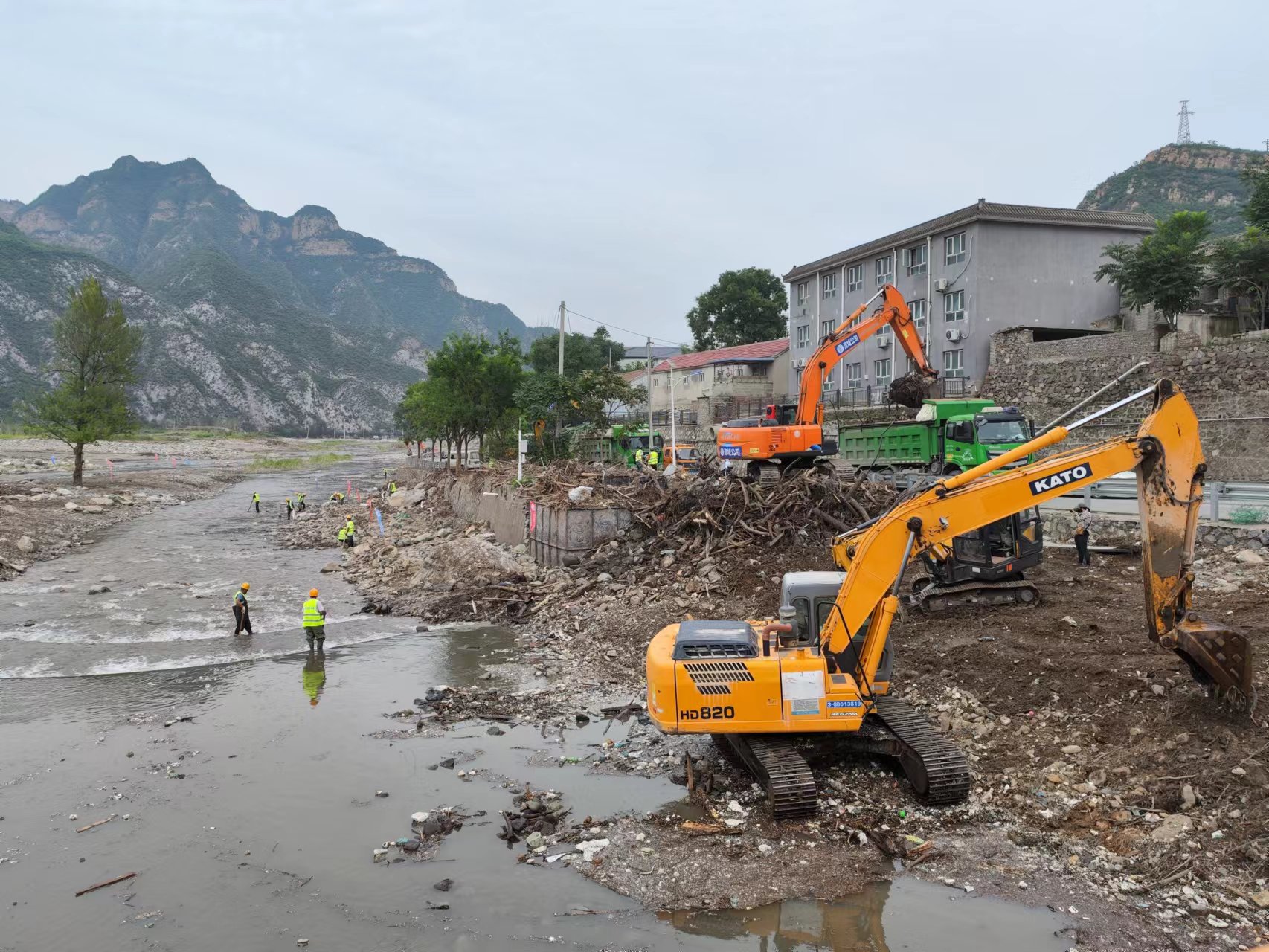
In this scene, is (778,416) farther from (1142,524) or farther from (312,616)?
(1142,524)

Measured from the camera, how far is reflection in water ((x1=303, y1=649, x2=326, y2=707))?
43.9ft

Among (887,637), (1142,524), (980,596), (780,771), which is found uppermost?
(1142,524)

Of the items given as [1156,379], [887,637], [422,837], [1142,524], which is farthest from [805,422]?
[422,837]

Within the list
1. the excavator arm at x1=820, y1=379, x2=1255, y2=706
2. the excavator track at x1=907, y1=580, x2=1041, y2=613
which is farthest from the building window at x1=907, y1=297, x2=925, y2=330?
the excavator arm at x1=820, y1=379, x2=1255, y2=706

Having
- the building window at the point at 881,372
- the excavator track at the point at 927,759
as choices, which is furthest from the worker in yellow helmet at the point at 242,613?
the building window at the point at 881,372

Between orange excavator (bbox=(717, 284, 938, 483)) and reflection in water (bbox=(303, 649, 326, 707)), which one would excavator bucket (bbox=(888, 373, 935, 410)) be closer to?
orange excavator (bbox=(717, 284, 938, 483))

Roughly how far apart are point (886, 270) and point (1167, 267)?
1256 cm

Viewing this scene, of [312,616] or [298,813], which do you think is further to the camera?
[312,616]

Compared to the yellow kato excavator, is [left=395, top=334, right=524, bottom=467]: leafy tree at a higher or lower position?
higher

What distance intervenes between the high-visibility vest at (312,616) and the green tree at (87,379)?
36.0 m

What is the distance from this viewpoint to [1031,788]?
8516 millimetres

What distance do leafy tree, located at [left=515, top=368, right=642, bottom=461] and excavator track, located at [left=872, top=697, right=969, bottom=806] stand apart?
2609cm

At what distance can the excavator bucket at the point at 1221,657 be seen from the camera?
8188 millimetres

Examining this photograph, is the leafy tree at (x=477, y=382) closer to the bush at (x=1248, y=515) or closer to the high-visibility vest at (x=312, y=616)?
the high-visibility vest at (x=312, y=616)
